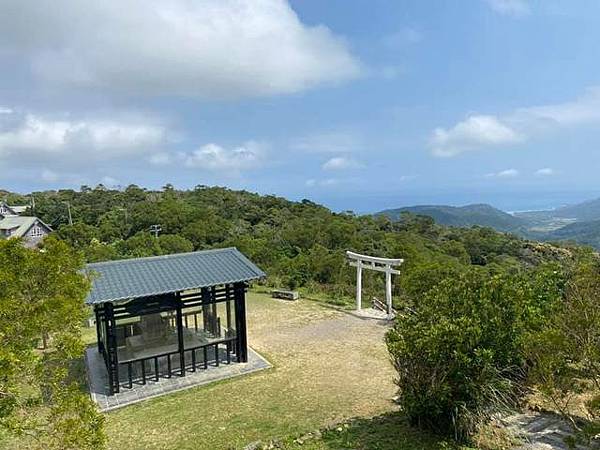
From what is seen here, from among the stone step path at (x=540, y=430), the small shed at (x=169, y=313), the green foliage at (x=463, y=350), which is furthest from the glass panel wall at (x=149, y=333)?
the stone step path at (x=540, y=430)

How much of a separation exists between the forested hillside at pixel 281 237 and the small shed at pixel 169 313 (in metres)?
5.09

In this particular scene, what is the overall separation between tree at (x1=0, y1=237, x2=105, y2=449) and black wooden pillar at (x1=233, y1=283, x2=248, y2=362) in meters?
4.29

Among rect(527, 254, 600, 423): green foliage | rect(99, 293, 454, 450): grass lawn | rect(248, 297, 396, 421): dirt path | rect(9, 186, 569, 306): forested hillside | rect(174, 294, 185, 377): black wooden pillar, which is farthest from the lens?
rect(9, 186, 569, 306): forested hillside

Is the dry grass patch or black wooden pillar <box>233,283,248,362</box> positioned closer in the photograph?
the dry grass patch

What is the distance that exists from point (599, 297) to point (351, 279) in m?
12.6

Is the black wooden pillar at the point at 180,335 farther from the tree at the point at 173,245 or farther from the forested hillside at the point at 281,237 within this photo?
the tree at the point at 173,245

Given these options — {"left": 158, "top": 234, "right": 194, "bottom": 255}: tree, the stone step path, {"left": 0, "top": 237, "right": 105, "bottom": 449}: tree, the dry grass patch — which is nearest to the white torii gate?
the dry grass patch

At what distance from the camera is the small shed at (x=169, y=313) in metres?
8.48

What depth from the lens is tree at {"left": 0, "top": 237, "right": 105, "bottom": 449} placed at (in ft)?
12.7

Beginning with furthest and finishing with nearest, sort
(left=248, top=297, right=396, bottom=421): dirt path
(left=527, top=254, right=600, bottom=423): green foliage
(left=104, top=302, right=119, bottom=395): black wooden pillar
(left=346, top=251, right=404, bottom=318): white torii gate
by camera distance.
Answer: (left=346, top=251, right=404, bottom=318): white torii gate → (left=104, top=302, right=119, bottom=395): black wooden pillar → (left=248, top=297, right=396, bottom=421): dirt path → (left=527, top=254, right=600, bottom=423): green foliage

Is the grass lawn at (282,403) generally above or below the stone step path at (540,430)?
below

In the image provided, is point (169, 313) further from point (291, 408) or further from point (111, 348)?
point (291, 408)

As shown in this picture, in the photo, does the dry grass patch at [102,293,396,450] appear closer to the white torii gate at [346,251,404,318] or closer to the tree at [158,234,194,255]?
the white torii gate at [346,251,404,318]

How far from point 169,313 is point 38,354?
4.88m
